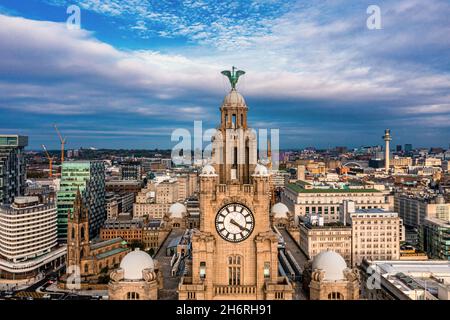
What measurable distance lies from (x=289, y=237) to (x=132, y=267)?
601 inches

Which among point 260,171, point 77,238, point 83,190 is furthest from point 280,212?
point 83,190

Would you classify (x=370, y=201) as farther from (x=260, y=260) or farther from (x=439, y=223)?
(x=260, y=260)

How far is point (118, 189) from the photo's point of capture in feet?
370

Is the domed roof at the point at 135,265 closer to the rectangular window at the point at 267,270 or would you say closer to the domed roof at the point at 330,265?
the rectangular window at the point at 267,270

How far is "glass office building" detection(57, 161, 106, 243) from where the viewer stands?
72.1 meters

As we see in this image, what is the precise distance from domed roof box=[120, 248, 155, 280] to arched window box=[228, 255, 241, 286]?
12.8 ft

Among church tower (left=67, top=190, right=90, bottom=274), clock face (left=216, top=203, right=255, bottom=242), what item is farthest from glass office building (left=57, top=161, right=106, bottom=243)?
clock face (left=216, top=203, right=255, bottom=242)

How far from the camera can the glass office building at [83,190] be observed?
72.1 m

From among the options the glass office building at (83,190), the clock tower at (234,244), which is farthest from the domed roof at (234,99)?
the glass office building at (83,190)

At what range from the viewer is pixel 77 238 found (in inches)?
2100

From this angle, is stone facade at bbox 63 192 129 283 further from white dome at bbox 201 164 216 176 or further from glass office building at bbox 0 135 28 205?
white dome at bbox 201 164 216 176

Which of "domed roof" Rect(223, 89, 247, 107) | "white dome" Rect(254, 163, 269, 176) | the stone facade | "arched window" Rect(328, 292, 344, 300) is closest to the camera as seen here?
"white dome" Rect(254, 163, 269, 176)
